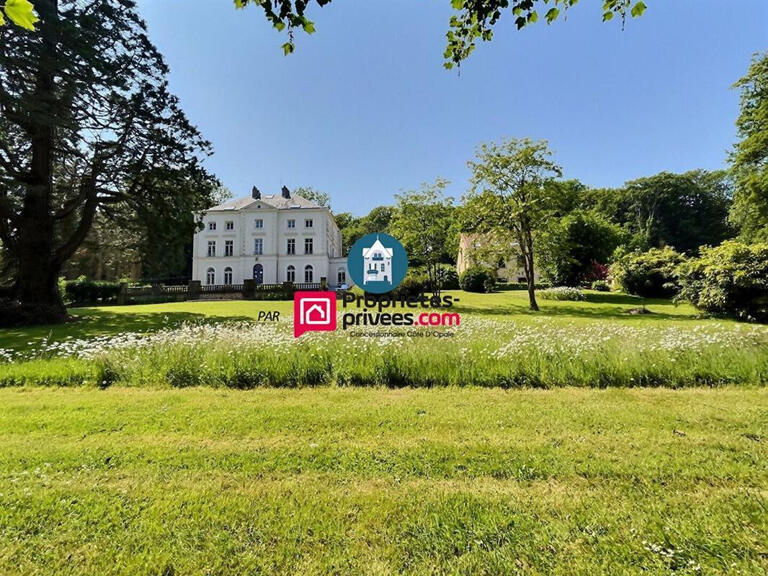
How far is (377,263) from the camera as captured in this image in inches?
598

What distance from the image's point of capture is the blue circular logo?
45.6 ft

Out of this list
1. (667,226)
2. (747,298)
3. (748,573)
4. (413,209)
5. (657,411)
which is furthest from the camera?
(667,226)

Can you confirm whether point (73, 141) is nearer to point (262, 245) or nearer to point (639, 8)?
point (639, 8)

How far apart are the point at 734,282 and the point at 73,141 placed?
985 inches

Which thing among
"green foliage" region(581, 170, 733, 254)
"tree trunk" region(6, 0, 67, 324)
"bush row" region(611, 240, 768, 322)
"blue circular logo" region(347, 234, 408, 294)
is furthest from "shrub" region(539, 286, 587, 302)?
"green foliage" region(581, 170, 733, 254)

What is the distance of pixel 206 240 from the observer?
42.0m

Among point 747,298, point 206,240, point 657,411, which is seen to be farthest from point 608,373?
point 206,240

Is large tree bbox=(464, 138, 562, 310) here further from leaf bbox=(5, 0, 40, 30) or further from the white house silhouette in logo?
leaf bbox=(5, 0, 40, 30)

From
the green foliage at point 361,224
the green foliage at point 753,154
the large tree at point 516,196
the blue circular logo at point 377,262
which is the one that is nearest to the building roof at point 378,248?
the blue circular logo at point 377,262

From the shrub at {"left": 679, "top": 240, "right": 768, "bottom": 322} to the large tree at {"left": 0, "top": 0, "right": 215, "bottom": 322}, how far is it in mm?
21994

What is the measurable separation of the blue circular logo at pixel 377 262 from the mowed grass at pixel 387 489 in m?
10.2

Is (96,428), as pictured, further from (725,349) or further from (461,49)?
(725,349)

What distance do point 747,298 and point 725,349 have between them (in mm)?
9875

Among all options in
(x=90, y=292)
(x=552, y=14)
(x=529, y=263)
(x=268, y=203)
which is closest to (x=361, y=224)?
(x=268, y=203)
